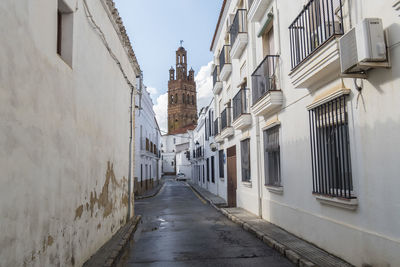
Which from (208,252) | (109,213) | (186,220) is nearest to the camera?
(208,252)

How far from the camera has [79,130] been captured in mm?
5293

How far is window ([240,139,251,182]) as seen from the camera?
1216 centimetres

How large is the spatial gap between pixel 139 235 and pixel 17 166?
5.94 metres

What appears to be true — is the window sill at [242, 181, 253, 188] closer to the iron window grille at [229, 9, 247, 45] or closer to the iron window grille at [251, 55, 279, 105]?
the iron window grille at [251, 55, 279, 105]

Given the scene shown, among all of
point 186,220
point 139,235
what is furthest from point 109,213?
point 186,220

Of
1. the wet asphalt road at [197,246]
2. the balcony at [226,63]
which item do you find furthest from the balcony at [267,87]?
the balcony at [226,63]

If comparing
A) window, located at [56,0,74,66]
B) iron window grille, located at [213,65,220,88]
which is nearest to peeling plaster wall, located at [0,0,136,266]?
window, located at [56,0,74,66]

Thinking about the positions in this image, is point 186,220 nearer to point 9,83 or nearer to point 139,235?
point 139,235

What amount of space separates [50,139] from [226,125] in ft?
39.8

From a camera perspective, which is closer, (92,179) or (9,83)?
(9,83)

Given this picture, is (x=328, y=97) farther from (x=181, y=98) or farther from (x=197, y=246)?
(x=181, y=98)

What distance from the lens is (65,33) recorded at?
5.10 m

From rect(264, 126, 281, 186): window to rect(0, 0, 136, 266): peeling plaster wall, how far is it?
4.29 m

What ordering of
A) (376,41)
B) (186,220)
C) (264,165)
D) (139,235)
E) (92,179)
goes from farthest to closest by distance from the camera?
(186,220) → (264,165) → (139,235) → (92,179) → (376,41)
